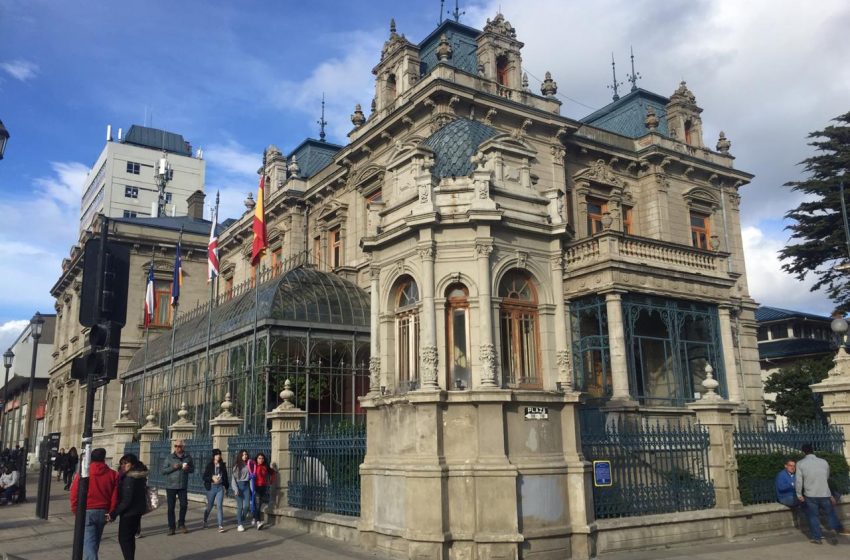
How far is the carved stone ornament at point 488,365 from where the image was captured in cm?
1028

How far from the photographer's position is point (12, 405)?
67812 millimetres

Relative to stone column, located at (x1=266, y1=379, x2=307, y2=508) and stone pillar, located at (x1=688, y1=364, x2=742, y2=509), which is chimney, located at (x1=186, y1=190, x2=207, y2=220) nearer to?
stone column, located at (x1=266, y1=379, x2=307, y2=508)

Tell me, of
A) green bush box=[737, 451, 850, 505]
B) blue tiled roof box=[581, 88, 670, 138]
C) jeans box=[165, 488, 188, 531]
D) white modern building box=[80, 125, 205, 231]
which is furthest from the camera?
white modern building box=[80, 125, 205, 231]

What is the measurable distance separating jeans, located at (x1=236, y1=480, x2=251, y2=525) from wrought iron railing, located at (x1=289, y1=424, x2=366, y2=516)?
86 cm

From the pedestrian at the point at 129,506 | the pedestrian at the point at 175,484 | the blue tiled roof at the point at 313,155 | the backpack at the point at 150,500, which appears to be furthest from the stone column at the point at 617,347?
the blue tiled roof at the point at 313,155

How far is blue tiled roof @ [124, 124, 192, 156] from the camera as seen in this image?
269ft

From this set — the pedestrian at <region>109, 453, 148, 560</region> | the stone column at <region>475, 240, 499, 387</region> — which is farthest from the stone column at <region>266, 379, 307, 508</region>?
the stone column at <region>475, 240, 499, 387</region>

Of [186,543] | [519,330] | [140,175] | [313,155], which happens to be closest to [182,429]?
[186,543]

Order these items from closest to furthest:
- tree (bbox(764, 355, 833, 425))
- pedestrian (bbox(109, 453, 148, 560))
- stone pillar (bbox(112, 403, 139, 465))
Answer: pedestrian (bbox(109, 453, 148, 560)) < stone pillar (bbox(112, 403, 139, 465)) < tree (bbox(764, 355, 833, 425))

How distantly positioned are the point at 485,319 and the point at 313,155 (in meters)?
26.9

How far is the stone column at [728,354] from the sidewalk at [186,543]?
1387cm

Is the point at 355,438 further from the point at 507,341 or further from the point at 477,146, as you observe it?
the point at 477,146

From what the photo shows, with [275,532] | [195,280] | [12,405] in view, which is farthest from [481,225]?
[12,405]

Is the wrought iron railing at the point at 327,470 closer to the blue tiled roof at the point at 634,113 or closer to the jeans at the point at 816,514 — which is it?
the jeans at the point at 816,514
